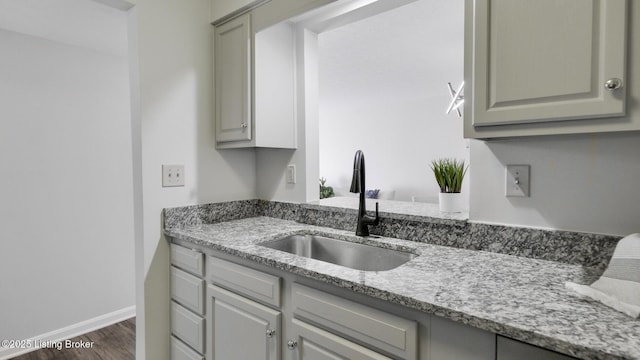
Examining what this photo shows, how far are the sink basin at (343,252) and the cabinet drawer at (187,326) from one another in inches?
20.0

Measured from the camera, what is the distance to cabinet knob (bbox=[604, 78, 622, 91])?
0.76m

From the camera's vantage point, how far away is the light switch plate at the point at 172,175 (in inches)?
67.1

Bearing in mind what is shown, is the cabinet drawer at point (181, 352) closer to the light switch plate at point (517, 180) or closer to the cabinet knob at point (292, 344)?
the cabinet knob at point (292, 344)

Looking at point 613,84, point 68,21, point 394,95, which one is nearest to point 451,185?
point 613,84

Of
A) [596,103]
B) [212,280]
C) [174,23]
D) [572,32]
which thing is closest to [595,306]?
[596,103]

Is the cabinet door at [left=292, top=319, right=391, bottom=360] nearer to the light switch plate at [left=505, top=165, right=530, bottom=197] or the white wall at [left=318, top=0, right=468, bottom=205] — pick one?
the light switch plate at [left=505, top=165, right=530, bottom=197]

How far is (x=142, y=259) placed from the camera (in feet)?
5.37

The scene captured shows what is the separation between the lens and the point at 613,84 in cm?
76

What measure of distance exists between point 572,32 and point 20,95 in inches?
115

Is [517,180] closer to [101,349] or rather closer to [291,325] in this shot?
[291,325]

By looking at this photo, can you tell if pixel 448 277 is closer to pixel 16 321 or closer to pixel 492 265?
pixel 492 265

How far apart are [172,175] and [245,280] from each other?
80cm

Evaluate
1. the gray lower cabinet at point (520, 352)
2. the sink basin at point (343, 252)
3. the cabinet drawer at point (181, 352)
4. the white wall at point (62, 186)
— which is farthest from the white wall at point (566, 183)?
the white wall at point (62, 186)

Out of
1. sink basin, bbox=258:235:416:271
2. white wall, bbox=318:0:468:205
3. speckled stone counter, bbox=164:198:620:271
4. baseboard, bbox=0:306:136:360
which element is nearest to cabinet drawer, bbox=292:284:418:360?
sink basin, bbox=258:235:416:271
